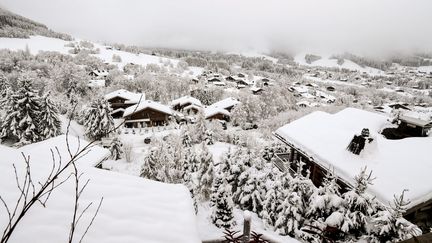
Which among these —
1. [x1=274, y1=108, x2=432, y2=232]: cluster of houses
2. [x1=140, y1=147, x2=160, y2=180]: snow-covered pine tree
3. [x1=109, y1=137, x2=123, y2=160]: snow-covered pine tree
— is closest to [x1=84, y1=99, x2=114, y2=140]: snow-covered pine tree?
[x1=109, y1=137, x2=123, y2=160]: snow-covered pine tree

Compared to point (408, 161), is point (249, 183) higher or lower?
lower

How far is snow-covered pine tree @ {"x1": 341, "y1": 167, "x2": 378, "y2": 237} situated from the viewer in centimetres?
716

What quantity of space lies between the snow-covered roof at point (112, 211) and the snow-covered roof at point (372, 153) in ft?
26.1

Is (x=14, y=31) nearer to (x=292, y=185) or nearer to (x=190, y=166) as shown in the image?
(x=190, y=166)

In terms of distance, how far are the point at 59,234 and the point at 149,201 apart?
1.33 metres

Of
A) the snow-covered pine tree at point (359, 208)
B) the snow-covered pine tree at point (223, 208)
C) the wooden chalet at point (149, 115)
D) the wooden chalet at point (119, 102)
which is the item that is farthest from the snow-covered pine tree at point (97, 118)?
the snow-covered pine tree at point (359, 208)

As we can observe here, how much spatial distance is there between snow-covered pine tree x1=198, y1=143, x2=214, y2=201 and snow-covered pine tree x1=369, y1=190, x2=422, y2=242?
1043cm

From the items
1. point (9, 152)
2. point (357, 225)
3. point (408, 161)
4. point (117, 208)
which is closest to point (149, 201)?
point (117, 208)

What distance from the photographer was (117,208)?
365 cm

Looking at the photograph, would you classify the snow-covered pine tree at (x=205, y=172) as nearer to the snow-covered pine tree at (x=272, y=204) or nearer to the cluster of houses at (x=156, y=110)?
the snow-covered pine tree at (x=272, y=204)

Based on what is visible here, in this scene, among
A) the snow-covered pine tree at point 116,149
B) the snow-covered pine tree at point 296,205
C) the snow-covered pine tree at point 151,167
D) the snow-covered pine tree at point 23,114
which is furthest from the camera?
the snow-covered pine tree at point 116,149

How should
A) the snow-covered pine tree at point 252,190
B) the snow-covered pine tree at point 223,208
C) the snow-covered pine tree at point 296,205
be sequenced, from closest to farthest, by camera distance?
the snow-covered pine tree at point 296,205 → the snow-covered pine tree at point 223,208 → the snow-covered pine tree at point 252,190

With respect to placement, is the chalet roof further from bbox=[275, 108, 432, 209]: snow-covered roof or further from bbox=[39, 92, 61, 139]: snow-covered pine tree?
bbox=[275, 108, 432, 209]: snow-covered roof

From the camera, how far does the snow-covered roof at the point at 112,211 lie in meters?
3.04
